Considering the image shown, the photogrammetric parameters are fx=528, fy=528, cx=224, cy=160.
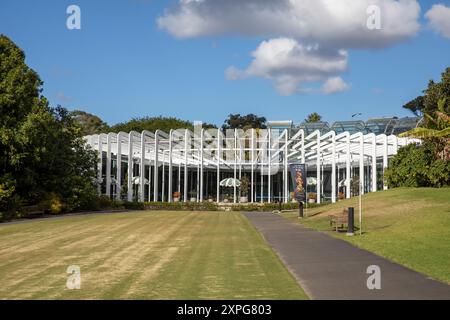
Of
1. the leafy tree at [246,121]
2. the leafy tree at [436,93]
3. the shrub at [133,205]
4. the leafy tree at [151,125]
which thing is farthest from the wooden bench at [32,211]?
the leafy tree at [246,121]

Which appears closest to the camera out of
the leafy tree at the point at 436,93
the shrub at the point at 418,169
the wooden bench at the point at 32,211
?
the wooden bench at the point at 32,211

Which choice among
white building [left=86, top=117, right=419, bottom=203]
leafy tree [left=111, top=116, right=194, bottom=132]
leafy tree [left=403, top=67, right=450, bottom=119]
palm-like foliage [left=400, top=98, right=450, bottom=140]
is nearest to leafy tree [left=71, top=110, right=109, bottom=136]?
leafy tree [left=111, top=116, right=194, bottom=132]

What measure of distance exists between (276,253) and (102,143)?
3803 cm

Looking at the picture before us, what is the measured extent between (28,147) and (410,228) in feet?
63.8

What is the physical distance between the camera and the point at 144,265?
1181cm

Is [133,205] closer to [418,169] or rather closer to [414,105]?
[418,169]

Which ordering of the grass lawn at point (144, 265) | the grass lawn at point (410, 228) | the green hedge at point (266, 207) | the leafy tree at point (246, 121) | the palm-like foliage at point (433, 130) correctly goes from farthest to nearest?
the leafy tree at point (246, 121)
the green hedge at point (266, 207)
the palm-like foliage at point (433, 130)
the grass lawn at point (410, 228)
the grass lawn at point (144, 265)

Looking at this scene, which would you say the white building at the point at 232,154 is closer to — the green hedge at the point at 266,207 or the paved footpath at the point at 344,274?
the green hedge at the point at 266,207

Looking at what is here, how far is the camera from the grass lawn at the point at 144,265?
29.0 ft

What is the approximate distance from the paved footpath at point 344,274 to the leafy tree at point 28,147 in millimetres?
15946

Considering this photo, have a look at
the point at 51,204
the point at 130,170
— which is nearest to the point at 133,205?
the point at 130,170

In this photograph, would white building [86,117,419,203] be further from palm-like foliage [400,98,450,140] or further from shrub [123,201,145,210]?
palm-like foliage [400,98,450,140]

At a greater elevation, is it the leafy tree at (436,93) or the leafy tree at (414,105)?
the leafy tree at (414,105)

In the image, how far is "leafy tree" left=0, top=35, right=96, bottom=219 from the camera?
2656 cm
